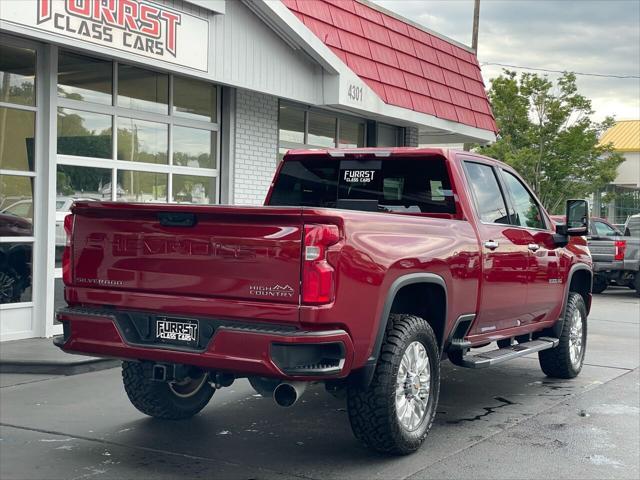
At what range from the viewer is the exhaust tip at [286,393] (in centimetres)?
511

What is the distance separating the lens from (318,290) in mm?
4863

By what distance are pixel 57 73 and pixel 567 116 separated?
20337 mm

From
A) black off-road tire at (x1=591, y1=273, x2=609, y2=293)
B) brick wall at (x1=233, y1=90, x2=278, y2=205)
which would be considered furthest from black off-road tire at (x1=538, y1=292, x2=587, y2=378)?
black off-road tire at (x1=591, y1=273, x2=609, y2=293)

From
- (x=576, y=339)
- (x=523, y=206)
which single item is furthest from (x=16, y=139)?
(x=576, y=339)

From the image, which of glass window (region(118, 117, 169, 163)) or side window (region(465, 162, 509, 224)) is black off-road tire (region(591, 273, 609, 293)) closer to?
glass window (region(118, 117, 169, 163))

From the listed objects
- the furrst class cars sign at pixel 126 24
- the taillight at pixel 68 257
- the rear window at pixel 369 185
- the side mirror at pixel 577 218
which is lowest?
the taillight at pixel 68 257

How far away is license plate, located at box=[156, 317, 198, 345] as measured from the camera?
17.0 ft

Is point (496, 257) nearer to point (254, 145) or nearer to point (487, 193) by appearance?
point (487, 193)

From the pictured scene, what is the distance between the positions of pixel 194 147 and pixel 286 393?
716 cm

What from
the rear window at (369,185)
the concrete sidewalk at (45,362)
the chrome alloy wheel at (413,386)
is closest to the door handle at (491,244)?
the rear window at (369,185)

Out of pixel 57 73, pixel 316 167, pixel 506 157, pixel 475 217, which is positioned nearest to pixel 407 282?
pixel 475 217

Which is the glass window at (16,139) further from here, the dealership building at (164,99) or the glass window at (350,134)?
the glass window at (350,134)

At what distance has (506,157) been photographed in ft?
89.0

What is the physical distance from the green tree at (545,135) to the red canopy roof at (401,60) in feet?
32.5
